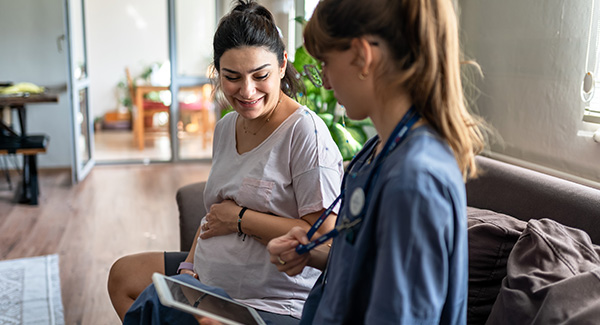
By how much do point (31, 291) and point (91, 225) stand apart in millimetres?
1137

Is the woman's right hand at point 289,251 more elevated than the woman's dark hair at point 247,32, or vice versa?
the woman's dark hair at point 247,32

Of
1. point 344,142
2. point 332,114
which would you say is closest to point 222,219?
point 344,142

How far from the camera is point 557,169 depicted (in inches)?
73.4

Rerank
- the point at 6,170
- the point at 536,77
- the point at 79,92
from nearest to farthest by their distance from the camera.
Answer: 1. the point at 536,77
2. the point at 6,170
3. the point at 79,92

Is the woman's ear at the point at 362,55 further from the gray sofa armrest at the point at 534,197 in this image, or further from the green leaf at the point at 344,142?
the green leaf at the point at 344,142

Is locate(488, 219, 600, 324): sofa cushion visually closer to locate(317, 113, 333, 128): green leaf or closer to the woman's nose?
the woman's nose

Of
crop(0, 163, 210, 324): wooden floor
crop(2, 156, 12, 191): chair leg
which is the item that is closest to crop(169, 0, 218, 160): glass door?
crop(0, 163, 210, 324): wooden floor

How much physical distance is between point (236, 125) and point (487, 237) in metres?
0.74

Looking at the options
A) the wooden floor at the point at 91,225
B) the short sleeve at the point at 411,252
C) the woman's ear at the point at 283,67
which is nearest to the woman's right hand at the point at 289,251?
the short sleeve at the point at 411,252

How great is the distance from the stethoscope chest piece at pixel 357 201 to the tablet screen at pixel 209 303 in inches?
12.5

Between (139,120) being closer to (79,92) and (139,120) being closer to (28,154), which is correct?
(79,92)

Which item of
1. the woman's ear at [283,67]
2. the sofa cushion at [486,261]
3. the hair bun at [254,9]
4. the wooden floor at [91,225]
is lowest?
the wooden floor at [91,225]

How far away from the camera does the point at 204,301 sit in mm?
1059

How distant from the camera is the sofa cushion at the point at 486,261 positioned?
1364 millimetres
